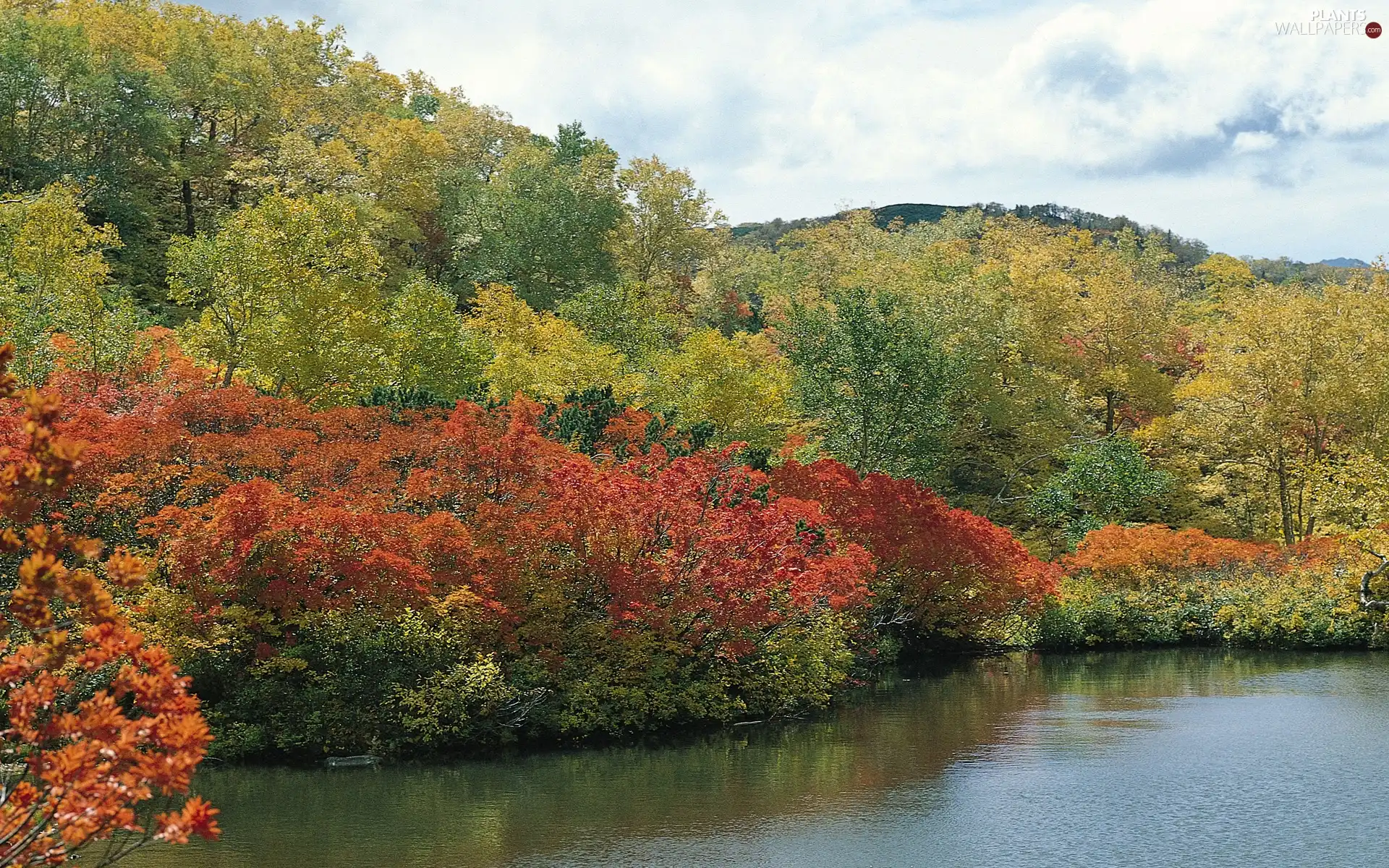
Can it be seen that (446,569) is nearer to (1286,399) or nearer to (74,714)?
(74,714)

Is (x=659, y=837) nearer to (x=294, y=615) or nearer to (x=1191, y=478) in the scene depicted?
(x=294, y=615)

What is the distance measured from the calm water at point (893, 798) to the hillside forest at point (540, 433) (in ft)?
5.40

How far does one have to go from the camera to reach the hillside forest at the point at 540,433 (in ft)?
53.8

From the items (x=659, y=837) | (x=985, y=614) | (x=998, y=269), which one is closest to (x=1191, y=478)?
(x=998, y=269)

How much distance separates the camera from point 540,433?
2222cm

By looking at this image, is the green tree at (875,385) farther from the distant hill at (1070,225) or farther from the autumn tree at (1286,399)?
the distant hill at (1070,225)

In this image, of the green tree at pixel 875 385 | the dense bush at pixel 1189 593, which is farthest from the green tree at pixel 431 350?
the dense bush at pixel 1189 593

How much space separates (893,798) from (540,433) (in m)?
10.5

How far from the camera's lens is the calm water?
1203 centimetres

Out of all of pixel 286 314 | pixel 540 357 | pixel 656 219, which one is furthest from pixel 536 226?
pixel 286 314

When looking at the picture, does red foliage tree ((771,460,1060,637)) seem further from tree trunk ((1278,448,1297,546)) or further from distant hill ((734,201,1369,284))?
distant hill ((734,201,1369,284))

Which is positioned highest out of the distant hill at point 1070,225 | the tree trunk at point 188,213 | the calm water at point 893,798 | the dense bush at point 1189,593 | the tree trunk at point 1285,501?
the distant hill at point 1070,225

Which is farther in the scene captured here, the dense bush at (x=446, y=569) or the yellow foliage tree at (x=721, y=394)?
the yellow foliage tree at (x=721, y=394)

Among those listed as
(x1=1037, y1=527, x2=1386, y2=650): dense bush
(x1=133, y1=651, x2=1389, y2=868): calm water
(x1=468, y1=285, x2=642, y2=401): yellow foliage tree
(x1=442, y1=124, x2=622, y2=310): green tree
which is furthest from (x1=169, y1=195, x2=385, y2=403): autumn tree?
(x1=442, y1=124, x2=622, y2=310): green tree
